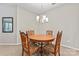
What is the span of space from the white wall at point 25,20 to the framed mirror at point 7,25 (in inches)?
8.7

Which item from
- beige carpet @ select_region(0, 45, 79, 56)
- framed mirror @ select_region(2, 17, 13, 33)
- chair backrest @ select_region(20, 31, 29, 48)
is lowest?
beige carpet @ select_region(0, 45, 79, 56)

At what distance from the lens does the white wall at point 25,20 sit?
2.60 m

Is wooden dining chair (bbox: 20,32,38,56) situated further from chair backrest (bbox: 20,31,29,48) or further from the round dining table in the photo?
the round dining table

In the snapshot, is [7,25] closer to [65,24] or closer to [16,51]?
[16,51]

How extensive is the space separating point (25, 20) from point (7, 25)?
48 centimetres

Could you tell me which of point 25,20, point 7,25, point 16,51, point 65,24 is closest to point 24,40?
point 16,51

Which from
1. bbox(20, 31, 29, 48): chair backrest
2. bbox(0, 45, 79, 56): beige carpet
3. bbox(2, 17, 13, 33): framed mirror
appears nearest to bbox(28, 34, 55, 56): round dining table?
bbox(20, 31, 29, 48): chair backrest

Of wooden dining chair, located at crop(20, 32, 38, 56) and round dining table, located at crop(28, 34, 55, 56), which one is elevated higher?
round dining table, located at crop(28, 34, 55, 56)

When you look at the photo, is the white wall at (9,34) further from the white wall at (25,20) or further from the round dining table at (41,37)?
the round dining table at (41,37)

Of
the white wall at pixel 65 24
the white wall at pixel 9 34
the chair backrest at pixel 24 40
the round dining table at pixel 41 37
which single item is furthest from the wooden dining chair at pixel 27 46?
the white wall at pixel 65 24

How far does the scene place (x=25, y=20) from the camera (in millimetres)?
2711

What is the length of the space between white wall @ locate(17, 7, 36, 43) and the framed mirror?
0.73ft

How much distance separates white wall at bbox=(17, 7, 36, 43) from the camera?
260 centimetres

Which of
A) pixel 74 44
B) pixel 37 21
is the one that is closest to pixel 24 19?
pixel 37 21
